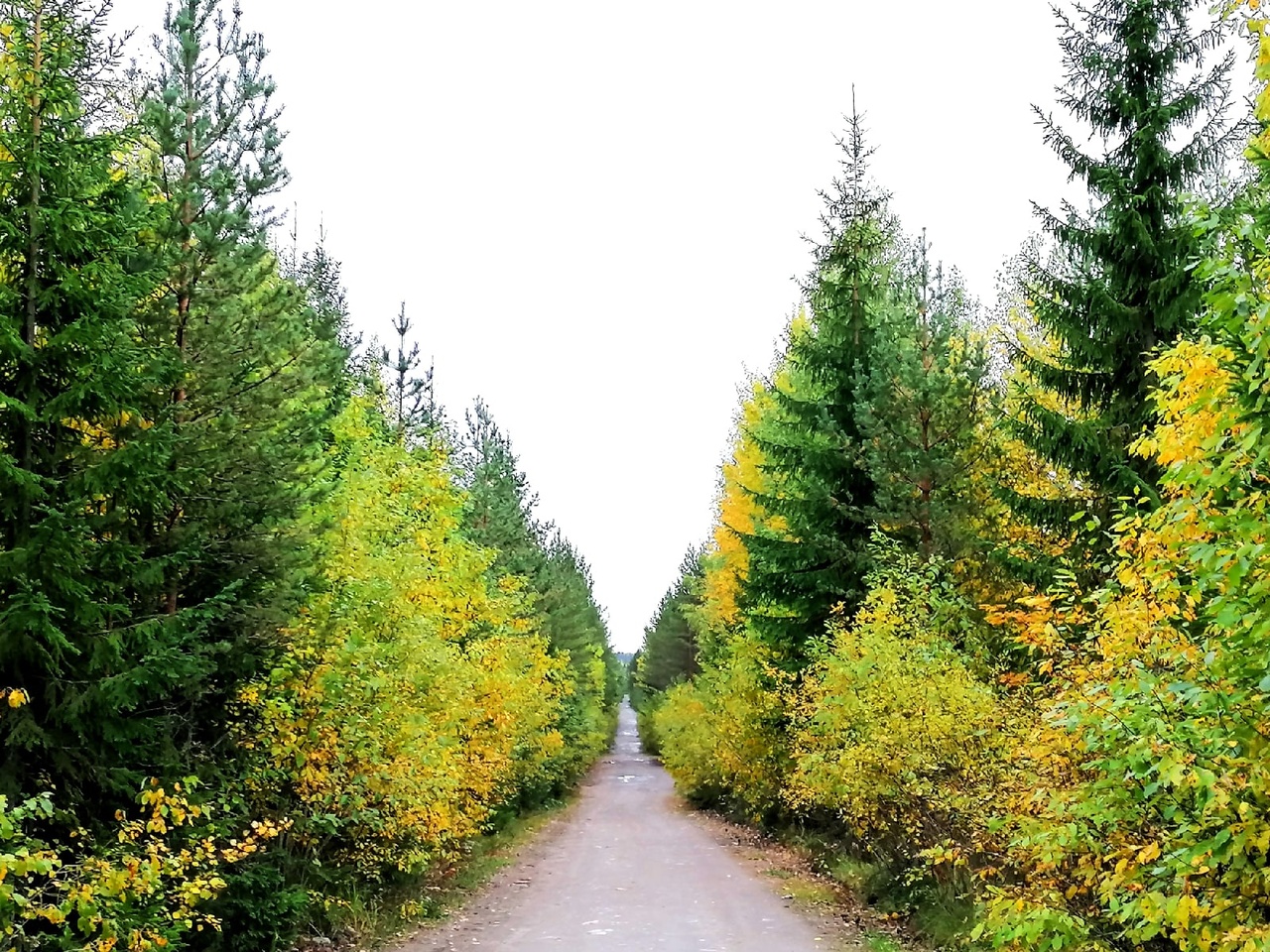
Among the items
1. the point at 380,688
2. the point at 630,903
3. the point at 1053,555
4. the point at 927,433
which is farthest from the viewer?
the point at 927,433

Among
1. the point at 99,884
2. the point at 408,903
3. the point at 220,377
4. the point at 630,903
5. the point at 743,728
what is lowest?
the point at 630,903

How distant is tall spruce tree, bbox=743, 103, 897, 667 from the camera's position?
18.0 meters

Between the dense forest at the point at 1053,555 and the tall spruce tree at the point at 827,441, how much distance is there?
0.22 ft

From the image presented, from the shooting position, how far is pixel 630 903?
49.9 feet

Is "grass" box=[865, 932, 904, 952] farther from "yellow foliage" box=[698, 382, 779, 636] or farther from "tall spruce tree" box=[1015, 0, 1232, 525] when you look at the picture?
"yellow foliage" box=[698, 382, 779, 636]

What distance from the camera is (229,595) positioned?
8180 mm

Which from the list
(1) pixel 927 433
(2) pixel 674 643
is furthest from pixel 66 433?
(2) pixel 674 643

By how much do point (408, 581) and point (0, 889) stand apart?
29.2 ft

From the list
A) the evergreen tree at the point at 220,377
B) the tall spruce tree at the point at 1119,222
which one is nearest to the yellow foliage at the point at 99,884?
the evergreen tree at the point at 220,377

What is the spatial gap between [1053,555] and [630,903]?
7.93m

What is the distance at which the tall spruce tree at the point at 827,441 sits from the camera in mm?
17953

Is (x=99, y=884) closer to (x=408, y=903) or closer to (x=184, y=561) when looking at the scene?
(x=184, y=561)

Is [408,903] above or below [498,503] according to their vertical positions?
below

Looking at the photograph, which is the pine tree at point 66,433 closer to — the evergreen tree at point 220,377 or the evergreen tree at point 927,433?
the evergreen tree at point 220,377
